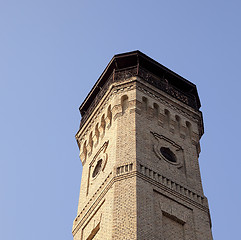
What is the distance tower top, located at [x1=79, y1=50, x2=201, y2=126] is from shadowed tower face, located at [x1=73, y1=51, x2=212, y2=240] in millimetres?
54

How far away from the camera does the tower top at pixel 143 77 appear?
27.5m

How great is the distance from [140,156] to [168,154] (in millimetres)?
2155

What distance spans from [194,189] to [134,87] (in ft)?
20.6

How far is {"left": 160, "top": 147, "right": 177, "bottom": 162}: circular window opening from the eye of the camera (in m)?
23.5

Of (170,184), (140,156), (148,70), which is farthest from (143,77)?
(170,184)

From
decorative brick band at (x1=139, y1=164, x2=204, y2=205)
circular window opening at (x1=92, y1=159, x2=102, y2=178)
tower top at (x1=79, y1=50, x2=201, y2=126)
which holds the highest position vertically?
tower top at (x1=79, y1=50, x2=201, y2=126)

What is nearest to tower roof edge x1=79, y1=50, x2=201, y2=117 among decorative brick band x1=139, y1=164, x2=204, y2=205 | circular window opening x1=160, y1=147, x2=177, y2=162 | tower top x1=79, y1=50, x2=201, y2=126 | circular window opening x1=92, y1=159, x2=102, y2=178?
tower top x1=79, y1=50, x2=201, y2=126

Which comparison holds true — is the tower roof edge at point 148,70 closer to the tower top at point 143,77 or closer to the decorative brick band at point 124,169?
the tower top at point 143,77

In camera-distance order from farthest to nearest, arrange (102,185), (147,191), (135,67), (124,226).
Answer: (135,67)
(102,185)
(147,191)
(124,226)

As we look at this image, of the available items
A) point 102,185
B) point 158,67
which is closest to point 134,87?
point 158,67

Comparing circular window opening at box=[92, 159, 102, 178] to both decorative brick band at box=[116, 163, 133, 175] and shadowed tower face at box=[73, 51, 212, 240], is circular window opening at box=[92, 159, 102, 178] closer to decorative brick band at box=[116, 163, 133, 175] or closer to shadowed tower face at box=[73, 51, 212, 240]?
shadowed tower face at box=[73, 51, 212, 240]

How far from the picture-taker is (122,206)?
64.7ft

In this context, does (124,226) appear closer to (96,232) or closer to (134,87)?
(96,232)

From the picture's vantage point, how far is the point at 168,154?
23.8 meters
